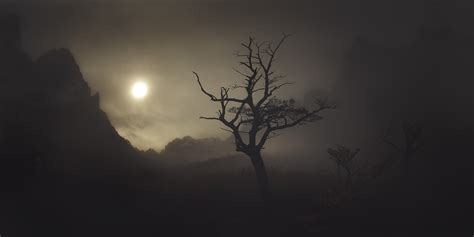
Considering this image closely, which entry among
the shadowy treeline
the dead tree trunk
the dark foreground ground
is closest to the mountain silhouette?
the shadowy treeline

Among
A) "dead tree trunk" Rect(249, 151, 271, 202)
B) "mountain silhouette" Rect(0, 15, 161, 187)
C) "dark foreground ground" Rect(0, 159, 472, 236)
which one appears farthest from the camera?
"mountain silhouette" Rect(0, 15, 161, 187)

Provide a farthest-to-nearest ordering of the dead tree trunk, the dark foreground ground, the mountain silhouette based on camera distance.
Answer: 1. the mountain silhouette
2. the dead tree trunk
3. the dark foreground ground

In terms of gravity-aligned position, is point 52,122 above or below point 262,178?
above

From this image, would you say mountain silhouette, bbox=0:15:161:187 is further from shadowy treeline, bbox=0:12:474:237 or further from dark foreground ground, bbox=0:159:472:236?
dark foreground ground, bbox=0:159:472:236

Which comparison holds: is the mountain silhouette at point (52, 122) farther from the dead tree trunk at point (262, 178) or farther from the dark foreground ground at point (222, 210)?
the dead tree trunk at point (262, 178)

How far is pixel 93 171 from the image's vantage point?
29094 mm

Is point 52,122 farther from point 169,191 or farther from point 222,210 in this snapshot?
point 222,210

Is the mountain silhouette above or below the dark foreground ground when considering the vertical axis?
above

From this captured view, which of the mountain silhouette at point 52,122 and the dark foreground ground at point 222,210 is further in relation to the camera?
the mountain silhouette at point 52,122

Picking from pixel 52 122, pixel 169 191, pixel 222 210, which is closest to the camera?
pixel 222 210

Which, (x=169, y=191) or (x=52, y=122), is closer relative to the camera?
(x=169, y=191)

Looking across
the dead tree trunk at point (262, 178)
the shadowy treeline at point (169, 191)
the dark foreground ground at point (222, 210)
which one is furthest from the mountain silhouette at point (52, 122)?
the dead tree trunk at point (262, 178)

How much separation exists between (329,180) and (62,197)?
18.4 m

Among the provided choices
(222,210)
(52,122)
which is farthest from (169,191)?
(52,122)
